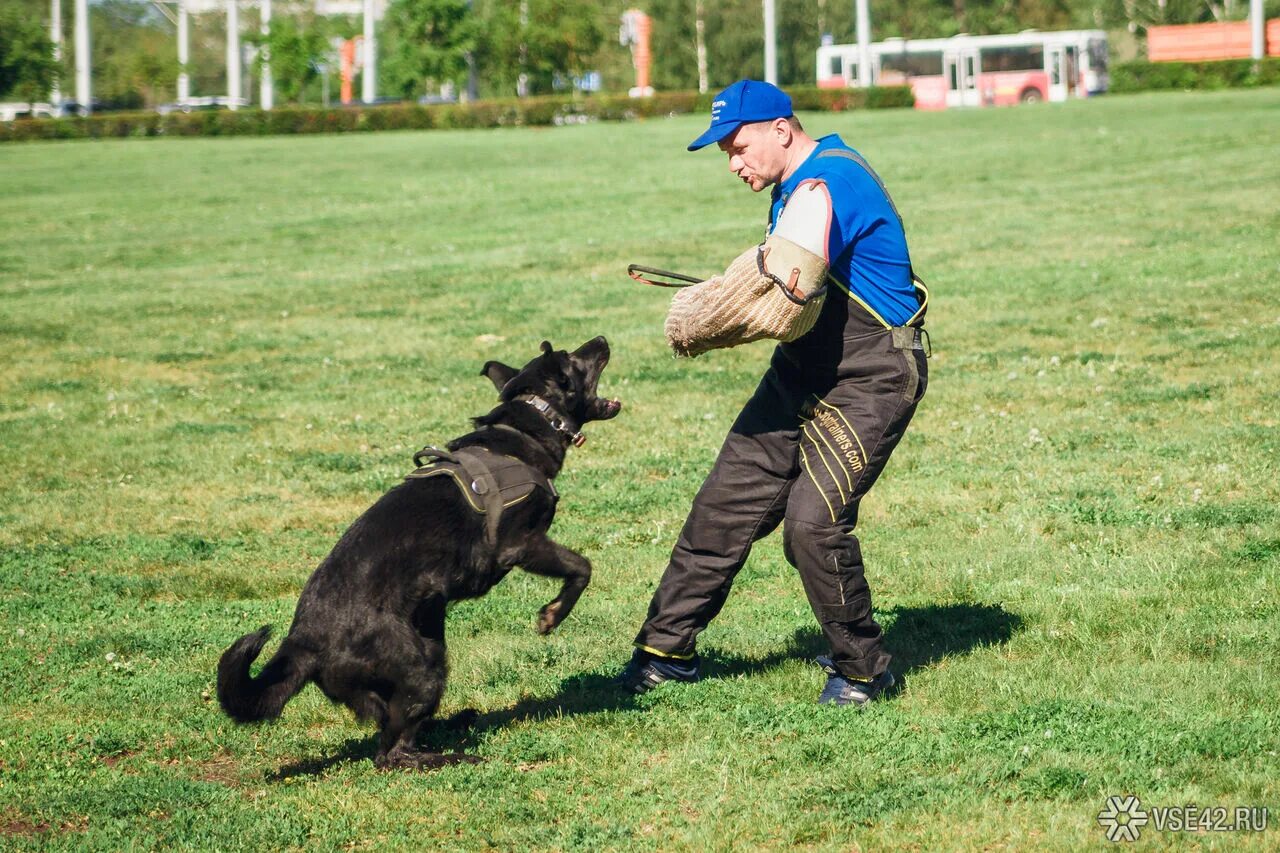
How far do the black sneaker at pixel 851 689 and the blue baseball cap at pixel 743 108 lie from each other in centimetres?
227

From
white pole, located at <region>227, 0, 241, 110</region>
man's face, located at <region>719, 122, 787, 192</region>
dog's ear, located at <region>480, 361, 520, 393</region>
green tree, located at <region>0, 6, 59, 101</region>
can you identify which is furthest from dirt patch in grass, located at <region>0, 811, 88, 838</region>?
white pole, located at <region>227, 0, 241, 110</region>

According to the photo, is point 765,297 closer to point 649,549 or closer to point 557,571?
point 557,571

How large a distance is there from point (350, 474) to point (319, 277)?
10.2 metres

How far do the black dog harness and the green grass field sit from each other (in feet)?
3.16

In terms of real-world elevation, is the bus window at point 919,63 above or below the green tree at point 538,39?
below

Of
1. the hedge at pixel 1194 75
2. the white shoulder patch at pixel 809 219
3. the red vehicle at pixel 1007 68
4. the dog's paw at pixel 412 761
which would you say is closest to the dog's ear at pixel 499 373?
the white shoulder patch at pixel 809 219

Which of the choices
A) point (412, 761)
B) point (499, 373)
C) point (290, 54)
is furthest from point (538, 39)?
point (412, 761)

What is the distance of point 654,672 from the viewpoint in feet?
19.9

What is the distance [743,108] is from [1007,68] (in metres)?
62.3

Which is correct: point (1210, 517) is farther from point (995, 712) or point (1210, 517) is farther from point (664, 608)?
point (664, 608)

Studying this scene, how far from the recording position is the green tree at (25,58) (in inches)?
2714

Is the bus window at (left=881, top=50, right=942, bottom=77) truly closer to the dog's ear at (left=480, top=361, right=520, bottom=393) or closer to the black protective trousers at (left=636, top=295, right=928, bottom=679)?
the dog's ear at (left=480, top=361, right=520, bottom=393)

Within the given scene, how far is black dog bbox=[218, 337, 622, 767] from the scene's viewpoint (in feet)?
16.7

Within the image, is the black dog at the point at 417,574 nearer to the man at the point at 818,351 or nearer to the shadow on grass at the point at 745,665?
the shadow on grass at the point at 745,665
